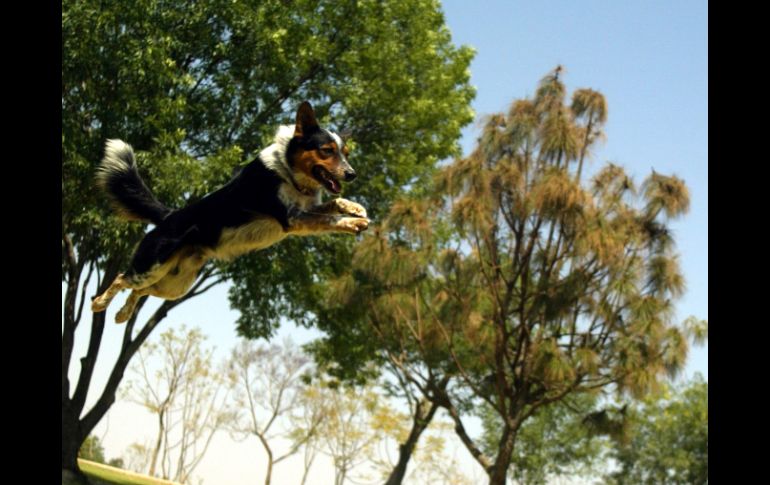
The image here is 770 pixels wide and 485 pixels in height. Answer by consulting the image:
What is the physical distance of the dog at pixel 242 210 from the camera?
4.75 m

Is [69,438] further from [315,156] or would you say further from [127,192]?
[315,156]

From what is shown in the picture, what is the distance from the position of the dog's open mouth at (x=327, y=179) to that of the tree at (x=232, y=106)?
961cm

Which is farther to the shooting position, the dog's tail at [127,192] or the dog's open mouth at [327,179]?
the dog's tail at [127,192]

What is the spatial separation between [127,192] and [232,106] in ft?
37.7

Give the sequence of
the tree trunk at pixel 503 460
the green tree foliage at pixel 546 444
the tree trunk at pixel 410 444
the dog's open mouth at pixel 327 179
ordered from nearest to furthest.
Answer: the dog's open mouth at pixel 327 179 < the tree trunk at pixel 503 460 < the tree trunk at pixel 410 444 < the green tree foliage at pixel 546 444

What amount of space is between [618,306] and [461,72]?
695 centimetres

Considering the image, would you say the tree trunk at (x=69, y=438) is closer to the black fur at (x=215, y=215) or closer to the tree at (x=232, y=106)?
the tree at (x=232, y=106)

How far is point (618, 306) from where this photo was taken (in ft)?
54.2

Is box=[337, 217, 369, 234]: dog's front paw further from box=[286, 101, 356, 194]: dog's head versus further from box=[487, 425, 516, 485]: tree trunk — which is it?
box=[487, 425, 516, 485]: tree trunk

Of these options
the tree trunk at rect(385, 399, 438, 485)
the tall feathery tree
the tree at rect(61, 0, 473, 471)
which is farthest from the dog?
the tree trunk at rect(385, 399, 438, 485)

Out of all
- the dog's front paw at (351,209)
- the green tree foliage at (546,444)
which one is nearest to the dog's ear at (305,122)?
the dog's front paw at (351,209)

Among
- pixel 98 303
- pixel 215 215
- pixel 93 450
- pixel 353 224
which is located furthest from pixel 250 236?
pixel 93 450

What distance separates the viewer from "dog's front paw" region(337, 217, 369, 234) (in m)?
4.56
